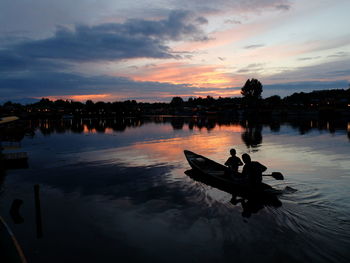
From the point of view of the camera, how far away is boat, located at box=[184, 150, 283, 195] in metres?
13.5

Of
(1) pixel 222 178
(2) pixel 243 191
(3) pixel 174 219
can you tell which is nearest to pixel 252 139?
(1) pixel 222 178

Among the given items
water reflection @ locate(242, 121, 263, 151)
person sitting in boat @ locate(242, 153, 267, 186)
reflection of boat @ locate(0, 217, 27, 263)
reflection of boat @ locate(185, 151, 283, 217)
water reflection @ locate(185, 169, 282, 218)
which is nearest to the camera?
reflection of boat @ locate(0, 217, 27, 263)

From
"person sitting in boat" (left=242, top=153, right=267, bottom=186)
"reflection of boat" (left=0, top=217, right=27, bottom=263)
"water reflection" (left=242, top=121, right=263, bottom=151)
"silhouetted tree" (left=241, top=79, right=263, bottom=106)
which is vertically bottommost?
"water reflection" (left=242, top=121, right=263, bottom=151)

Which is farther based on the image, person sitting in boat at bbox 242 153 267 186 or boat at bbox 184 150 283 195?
boat at bbox 184 150 283 195

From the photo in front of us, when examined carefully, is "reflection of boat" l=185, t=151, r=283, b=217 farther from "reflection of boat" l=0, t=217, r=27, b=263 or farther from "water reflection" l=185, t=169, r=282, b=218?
"reflection of boat" l=0, t=217, r=27, b=263

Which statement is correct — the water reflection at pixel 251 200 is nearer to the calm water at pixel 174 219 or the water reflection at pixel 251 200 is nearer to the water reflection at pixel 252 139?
the calm water at pixel 174 219

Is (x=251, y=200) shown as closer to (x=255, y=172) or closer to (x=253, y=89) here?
(x=255, y=172)

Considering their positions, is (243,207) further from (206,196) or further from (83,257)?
(83,257)

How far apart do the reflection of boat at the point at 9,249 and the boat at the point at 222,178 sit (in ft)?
35.1

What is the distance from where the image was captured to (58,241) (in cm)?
1022

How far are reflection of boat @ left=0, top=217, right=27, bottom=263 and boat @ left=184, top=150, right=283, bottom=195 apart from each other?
1070 cm

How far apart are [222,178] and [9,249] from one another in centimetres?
1126

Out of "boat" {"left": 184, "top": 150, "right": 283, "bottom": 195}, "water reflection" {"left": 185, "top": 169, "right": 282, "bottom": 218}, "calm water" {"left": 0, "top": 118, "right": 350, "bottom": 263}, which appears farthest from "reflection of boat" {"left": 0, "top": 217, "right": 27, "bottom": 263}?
"boat" {"left": 184, "top": 150, "right": 283, "bottom": 195}

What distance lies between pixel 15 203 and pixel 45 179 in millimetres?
7693
